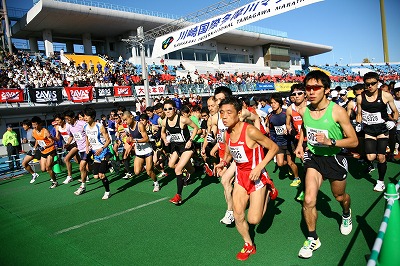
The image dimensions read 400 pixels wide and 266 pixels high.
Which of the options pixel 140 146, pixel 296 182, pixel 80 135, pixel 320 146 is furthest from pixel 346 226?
pixel 80 135

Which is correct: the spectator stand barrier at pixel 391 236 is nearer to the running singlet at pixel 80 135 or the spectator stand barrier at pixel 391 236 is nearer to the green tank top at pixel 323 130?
the green tank top at pixel 323 130

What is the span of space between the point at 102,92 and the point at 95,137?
1373 cm

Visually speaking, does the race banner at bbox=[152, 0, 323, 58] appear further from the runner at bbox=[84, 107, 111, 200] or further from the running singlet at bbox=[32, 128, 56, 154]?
the running singlet at bbox=[32, 128, 56, 154]

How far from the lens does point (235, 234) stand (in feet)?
13.9

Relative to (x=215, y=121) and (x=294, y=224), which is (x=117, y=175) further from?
(x=294, y=224)

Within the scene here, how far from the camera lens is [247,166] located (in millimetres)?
3578

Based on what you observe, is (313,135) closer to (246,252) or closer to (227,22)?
(246,252)

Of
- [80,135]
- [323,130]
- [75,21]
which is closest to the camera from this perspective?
[323,130]

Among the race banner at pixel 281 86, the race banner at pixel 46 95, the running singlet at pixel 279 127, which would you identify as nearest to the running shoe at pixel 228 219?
the running singlet at pixel 279 127

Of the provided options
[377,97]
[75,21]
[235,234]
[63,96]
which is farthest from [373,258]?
[75,21]

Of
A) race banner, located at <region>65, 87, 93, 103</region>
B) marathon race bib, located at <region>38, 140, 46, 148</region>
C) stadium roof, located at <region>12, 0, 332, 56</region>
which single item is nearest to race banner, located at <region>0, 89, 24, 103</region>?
race banner, located at <region>65, 87, 93, 103</region>

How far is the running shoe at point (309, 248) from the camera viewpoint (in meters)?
3.33

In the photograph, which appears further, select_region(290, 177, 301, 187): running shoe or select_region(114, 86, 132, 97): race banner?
select_region(114, 86, 132, 97): race banner

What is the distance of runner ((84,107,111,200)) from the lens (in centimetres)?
668
